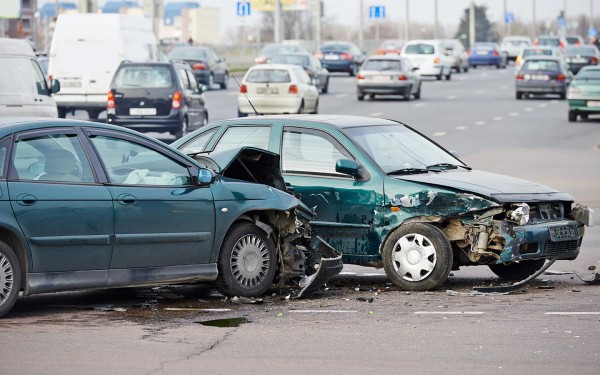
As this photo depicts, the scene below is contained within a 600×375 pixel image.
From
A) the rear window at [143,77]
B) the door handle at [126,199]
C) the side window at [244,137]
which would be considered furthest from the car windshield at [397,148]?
the rear window at [143,77]

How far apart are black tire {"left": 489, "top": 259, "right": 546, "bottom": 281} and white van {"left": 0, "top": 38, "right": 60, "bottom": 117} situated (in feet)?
43.3

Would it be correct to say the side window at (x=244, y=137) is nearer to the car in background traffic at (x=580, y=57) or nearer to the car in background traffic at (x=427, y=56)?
the car in background traffic at (x=427, y=56)

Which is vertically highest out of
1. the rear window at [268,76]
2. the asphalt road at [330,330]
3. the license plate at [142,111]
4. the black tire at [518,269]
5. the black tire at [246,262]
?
the rear window at [268,76]

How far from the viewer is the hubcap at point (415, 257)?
10836mm

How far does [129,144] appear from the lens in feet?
32.7

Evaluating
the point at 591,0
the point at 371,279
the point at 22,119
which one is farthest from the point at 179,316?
the point at 591,0

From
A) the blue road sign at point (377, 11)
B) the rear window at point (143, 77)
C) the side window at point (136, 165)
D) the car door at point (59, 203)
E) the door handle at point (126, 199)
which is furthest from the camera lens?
the blue road sign at point (377, 11)

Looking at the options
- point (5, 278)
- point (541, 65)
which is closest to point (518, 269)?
point (5, 278)

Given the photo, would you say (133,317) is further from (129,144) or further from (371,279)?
(371,279)

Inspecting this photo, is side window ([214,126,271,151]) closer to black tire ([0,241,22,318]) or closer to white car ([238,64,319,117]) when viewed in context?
black tire ([0,241,22,318])

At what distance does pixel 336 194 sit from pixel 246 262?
116cm

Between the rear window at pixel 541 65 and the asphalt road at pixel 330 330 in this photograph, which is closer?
the asphalt road at pixel 330 330

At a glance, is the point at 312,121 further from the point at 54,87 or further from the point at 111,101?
the point at 111,101

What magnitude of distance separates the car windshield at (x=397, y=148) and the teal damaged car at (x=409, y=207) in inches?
0.6
